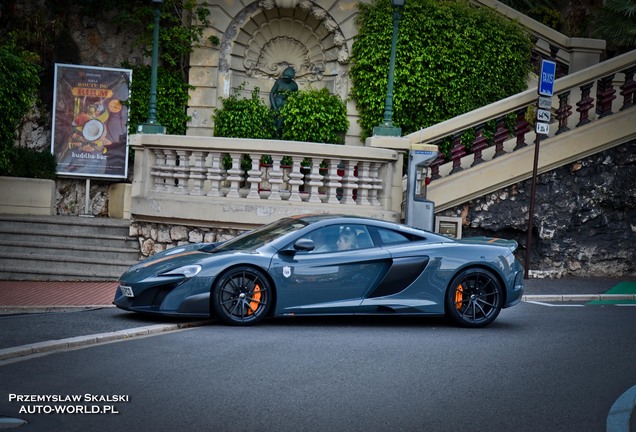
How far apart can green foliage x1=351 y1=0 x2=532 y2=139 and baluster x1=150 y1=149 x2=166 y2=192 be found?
6.65 meters

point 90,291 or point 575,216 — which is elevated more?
point 575,216

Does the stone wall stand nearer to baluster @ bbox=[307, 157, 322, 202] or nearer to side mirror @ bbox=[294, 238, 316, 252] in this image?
baluster @ bbox=[307, 157, 322, 202]

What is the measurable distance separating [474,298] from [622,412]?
13.6 feet

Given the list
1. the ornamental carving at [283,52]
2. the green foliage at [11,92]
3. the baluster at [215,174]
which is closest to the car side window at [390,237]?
the baluster at [215,174]

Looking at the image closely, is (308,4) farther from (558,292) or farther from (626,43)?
(558,292)

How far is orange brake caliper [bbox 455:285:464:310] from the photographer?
11.1m

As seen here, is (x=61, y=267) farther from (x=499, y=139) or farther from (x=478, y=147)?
(x=499, y=139)

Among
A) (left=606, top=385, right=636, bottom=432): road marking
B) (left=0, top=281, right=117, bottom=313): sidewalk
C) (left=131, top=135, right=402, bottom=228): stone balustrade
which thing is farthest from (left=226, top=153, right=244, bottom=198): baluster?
(left=606, top=385, right=636, bottom=432): road marking

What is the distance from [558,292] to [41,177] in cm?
1053

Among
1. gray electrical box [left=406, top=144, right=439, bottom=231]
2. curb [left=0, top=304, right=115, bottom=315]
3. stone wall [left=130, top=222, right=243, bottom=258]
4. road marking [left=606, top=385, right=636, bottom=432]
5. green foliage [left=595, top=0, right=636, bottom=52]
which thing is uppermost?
green foliage [left=595, top=0, right=636, bottom=52]

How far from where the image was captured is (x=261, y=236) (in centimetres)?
1131

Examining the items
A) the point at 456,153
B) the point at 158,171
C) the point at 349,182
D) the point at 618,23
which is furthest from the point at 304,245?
the point at 618,23

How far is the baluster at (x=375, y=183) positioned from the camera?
1552 centimetres

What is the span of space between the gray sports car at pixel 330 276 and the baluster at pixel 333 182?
12.2 feet
